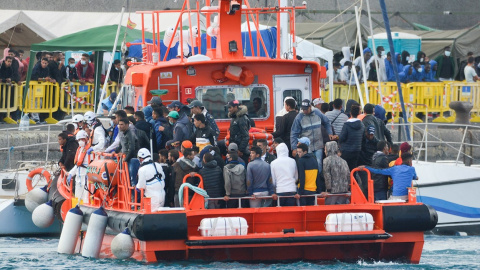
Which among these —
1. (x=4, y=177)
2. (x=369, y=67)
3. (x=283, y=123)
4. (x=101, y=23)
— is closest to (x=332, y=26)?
(x=369, y=67)

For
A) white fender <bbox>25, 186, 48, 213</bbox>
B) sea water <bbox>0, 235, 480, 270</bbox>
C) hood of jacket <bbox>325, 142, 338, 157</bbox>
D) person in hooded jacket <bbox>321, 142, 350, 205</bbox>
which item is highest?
hood of jacket <bbox>325, 142, 338, 157</bbox>

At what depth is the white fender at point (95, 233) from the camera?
14.6 m

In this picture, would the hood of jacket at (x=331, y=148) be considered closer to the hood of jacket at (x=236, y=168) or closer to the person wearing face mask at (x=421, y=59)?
the hood of jacket at (x=236, y=168)

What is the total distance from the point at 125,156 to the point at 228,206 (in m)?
1.55

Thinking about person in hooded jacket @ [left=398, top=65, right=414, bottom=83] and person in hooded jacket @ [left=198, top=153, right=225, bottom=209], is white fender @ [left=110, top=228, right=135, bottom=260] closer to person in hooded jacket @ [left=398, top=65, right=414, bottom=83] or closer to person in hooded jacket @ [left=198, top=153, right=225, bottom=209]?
person in hooded jacket @ [left=198, top=153, right=225, bottom=209]

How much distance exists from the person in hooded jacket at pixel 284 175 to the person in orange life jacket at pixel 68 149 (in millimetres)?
4520

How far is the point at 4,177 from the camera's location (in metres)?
20.5

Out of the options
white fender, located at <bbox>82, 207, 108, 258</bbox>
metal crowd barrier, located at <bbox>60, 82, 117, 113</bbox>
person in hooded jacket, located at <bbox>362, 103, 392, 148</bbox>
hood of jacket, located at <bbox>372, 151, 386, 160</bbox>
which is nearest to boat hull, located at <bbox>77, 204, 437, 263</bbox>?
white fender, located at <bbox>82, 207, 108, 258</bbox>

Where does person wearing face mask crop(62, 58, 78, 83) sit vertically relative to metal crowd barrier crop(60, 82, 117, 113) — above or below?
above

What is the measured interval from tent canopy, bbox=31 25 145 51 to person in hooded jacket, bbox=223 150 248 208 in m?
11.2

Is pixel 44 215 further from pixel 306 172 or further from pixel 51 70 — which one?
pixel 51 70

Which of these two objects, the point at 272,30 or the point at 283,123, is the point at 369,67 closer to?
the point at 272,30

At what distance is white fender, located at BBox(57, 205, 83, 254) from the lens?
601 inches

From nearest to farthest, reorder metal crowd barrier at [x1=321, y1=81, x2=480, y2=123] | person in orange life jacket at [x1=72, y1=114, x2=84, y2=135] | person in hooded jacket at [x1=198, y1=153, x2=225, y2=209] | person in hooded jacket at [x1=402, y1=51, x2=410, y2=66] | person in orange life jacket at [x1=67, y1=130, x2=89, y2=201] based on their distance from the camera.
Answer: person in hooded jacket at [x1=198, y1=153, x2=225, y2=209]
person in orange life jacket at [x1=67, y1=130, x2=89, y2=201]
person in orange life jacket at [x1=72, y1=114, x2=84, y2=135]
metal crowd barrier at [x1=321, y1=81, x2=480, y2=123]
person in hooded jacket at [x1=402, y1=51, x2=410, y2=66]
